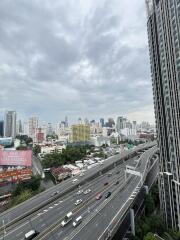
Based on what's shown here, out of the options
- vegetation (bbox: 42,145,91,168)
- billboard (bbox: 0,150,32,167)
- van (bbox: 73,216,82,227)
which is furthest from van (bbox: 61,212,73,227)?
vegetation (bbox: 42,145,91,168)

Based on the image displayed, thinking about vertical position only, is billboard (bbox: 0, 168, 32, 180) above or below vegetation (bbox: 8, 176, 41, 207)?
above

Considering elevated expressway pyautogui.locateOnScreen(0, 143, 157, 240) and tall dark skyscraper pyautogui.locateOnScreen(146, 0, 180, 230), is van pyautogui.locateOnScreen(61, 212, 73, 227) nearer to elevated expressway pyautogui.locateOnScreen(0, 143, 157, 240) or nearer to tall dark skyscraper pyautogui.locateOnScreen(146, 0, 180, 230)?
elevated expressway pyautogui.locateOnScreen(0, 143, 157, 240)

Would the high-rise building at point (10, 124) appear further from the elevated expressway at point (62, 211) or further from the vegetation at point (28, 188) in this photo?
the elevated expressway at point (62, 211)

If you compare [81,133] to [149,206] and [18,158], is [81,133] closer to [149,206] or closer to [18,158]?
[18,158]

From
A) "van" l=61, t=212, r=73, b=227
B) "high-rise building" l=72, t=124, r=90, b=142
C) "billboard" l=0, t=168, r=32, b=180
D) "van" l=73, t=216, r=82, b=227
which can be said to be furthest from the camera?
"high-rise building" l=72, t=124, r=90, b=142

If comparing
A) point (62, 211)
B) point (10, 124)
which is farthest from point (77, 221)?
point (10, 124)

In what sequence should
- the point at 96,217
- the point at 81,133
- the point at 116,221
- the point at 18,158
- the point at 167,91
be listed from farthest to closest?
the point at 81,133, the point at 18,158, the point at 167,91, the point at 96,217, the point at 116,221

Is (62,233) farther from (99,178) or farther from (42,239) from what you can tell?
(99,178)
